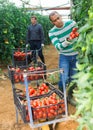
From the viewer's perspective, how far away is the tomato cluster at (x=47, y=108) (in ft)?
12.6

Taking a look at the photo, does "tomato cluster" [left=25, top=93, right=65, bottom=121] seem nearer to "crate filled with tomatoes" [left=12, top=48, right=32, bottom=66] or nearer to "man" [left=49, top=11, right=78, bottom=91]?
"man" [left=49, top=11, right=78, bottom=91]

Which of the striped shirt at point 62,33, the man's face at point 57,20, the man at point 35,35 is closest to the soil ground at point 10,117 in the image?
the striped shirt at point 62,33

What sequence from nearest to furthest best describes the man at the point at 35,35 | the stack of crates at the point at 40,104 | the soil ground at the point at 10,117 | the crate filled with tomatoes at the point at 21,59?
the stack of crates at the point at 40,104 → the soil ground at the point at 10,117 → the crate filled with tomatoes at the point at 21,59 → the man at the point at 35,35

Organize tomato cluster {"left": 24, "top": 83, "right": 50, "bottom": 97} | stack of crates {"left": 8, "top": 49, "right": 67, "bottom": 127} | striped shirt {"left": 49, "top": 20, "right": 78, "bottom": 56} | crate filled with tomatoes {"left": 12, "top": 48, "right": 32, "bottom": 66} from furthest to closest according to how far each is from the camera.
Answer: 1. crate filled with tomatoes {"left": 12, "top": 48, "right": 32, "bottom": 66}
2. striped shirt {"left": 49, "top": 20, "right": 78, "bottom": 56}
3. tomato cluster {"left": 24, "top": 83, "right": 50, "bottom": 97}
4. stack of crates {"left": 8, "top": 49, "right": 67, "bottom": 127}

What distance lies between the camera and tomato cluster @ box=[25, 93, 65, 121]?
12.6 feet

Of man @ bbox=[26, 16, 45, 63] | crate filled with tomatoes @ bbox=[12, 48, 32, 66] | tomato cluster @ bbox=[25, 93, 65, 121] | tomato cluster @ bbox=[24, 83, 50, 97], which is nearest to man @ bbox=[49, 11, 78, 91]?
tomato cluster @ bbox=[24, 83, 50, 97]

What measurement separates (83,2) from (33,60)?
334 centimetres

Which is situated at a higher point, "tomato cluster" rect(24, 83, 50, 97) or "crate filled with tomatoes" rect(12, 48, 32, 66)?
"crate filled with tomatoes" rect(12, 48, 32, 66)

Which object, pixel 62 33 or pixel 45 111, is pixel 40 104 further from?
pixel 62 33

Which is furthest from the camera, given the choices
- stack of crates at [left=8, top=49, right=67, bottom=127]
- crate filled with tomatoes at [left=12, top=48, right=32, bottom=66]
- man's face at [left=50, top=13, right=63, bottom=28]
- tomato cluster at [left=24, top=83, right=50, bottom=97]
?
crate filled with tomatoes at [left=12, top=48, right=32, bottom=66]

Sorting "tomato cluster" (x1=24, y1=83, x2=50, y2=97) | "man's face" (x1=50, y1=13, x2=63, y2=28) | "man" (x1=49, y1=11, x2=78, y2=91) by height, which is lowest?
"tomato cluster" (x1=24, y1=83, x2=50, y2=97)

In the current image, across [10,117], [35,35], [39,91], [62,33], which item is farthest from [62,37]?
[35,35]

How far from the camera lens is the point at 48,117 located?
390 cm

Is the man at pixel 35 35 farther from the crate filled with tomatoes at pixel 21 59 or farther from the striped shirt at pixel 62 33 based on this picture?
the striped shirt at pixel 62 33
